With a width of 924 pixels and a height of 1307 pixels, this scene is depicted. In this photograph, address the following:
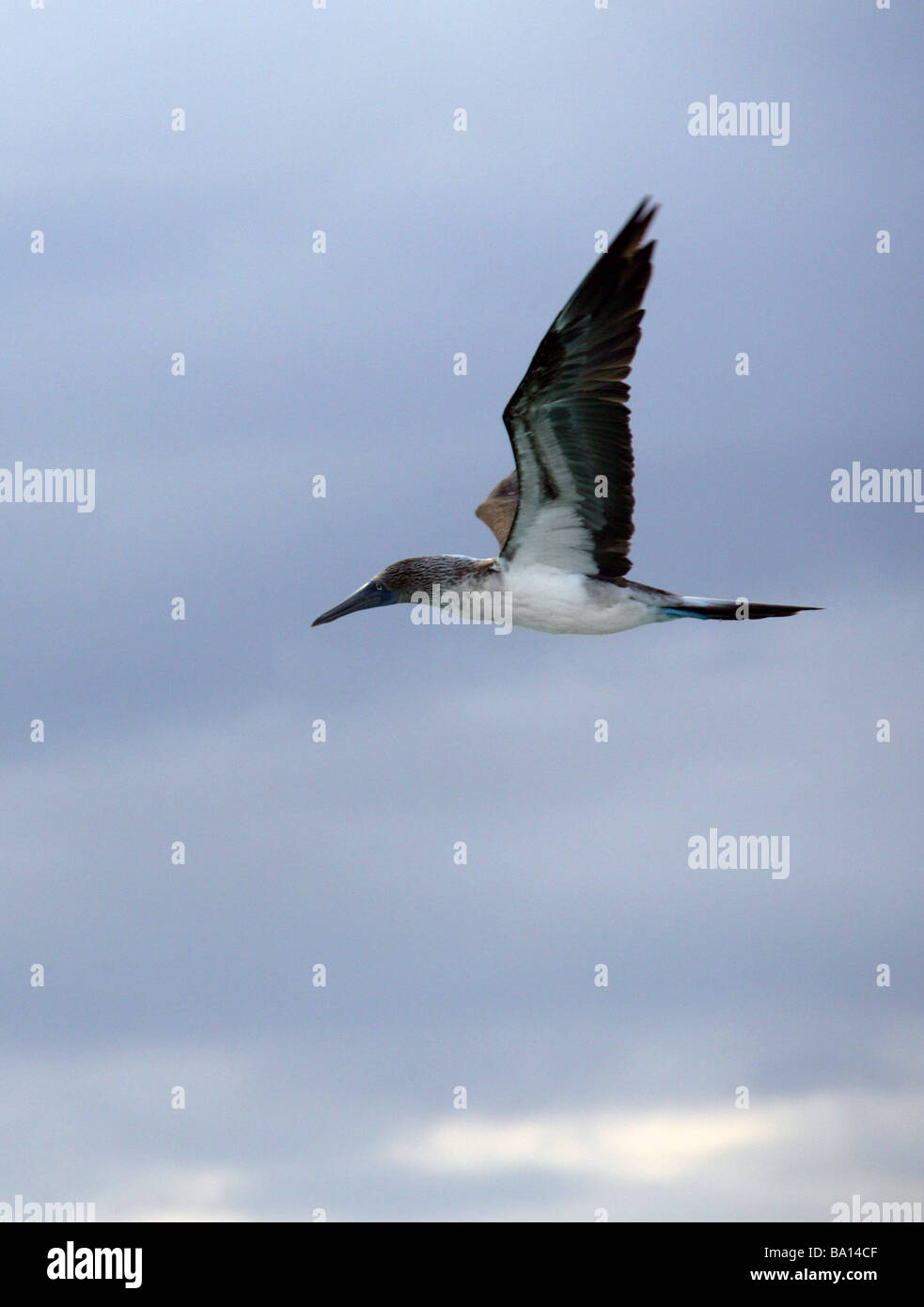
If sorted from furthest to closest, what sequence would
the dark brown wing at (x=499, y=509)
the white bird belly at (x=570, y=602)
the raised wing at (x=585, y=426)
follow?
the dark brown wing at (x=499, y=509)
the white bird belly at (x=570, y=602)
the raised wing at (x=585, y=426)

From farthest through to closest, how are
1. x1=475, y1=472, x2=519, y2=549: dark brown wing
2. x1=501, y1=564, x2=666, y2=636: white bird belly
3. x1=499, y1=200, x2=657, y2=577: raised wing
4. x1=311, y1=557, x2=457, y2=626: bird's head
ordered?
x1=475, y1=472, x2=519, y2=549: dark brown wing, x1=311, y1=557, x2=457, y2=626: bird's head, x1=501, y1=564, x2=666, y2=636: white bird belly, x1=499, y1=200, x2=657, y2=577: raised wing

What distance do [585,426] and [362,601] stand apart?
3.74 metres

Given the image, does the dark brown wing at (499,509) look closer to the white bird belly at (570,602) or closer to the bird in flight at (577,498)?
the bird in flight at (577,498)

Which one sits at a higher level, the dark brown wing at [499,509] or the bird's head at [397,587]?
the dark brown wing at [499,509]

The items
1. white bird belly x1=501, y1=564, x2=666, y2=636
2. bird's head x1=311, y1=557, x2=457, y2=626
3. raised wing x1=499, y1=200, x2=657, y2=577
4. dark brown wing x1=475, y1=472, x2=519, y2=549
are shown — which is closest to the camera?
raised wing x1=499, y1=200, x2=657, y2=577

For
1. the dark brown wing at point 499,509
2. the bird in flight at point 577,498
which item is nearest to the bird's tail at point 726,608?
the bird in flight at point 577,498

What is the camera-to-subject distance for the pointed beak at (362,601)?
21016 millimetres


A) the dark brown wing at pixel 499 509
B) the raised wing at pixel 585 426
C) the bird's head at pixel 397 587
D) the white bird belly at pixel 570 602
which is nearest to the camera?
the raised wing at pixel 585 426

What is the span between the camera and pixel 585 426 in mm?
18359

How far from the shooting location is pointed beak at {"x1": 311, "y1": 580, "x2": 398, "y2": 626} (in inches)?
827

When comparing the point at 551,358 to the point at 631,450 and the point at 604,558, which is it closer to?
the point at 631,450

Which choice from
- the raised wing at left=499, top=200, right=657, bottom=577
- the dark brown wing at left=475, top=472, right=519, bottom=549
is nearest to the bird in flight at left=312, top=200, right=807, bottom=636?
the raised wing at left=499, top=200, right=657, bottom=577

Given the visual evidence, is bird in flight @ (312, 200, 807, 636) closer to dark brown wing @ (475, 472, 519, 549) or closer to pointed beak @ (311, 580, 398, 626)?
pointed beak @ (311, 580, 398, 626)
